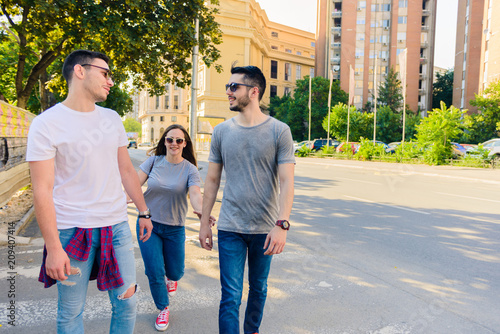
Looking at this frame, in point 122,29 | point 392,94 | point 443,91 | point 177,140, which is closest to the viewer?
point 177,140

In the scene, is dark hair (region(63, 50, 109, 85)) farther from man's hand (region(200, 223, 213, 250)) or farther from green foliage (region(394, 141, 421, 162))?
green foliage (region(394, 141, 421, 162))

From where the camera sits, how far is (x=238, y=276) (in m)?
2.74

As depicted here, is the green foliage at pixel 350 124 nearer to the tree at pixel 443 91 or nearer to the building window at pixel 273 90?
the tree at pixel 443 91

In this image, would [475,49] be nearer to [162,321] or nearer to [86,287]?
[162,321]

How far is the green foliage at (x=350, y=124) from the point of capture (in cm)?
4372

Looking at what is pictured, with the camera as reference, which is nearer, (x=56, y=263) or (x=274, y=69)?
(x=56, y=263)

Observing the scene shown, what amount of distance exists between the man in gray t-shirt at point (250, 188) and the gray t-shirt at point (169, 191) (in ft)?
3.12

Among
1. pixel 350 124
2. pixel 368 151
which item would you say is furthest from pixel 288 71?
pixel 368 151

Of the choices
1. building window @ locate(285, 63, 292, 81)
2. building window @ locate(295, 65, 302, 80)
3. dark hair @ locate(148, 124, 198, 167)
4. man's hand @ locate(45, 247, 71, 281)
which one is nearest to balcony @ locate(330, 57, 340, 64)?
building window @ locate(285, 63, 292, 81)

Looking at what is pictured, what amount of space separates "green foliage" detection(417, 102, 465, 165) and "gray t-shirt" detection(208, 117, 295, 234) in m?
23.6

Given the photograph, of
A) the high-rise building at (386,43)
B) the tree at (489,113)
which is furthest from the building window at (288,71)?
the tree at (489,113)

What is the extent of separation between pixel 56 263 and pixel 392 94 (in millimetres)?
59428

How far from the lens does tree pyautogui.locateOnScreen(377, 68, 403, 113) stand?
56594mm

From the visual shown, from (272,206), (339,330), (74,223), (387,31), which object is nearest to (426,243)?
(339,330)
